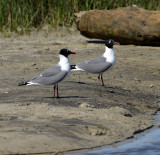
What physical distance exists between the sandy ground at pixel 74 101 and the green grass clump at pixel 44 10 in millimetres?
1291

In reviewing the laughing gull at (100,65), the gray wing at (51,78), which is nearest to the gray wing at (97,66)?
the laughing gull at (100,65)

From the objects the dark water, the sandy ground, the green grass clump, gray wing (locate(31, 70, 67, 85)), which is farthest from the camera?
the green grass clump

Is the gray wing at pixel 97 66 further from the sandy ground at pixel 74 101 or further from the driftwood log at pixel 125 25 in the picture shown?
the driftwood log at pixel 125 25

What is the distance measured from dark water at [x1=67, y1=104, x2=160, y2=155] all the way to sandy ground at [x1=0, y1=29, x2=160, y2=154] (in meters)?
0.16

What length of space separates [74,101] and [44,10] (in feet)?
29.0

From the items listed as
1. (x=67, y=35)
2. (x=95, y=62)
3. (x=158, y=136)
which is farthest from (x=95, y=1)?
(x=158, y=136)

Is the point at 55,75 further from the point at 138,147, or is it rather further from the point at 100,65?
the point at 138,147

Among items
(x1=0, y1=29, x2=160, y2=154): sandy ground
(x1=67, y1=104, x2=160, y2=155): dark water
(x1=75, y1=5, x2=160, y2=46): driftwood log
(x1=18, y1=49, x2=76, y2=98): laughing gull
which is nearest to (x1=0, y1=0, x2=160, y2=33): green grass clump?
(x1=0, y1=29, x2=160, y2=154): sandy ground

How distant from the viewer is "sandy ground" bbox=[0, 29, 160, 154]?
664 centimetres

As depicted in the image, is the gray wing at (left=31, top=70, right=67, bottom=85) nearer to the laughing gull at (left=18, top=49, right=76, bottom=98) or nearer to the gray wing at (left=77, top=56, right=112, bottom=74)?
the laughing gull at (left=18, top=49, right=76, bottom=98)

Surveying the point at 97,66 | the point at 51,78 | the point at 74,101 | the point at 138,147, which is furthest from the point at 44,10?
the point at 138,147

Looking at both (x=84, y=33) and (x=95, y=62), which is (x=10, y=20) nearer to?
(x=84, y=33)

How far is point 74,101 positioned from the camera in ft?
29.1

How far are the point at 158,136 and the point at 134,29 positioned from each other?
7.38 meters
